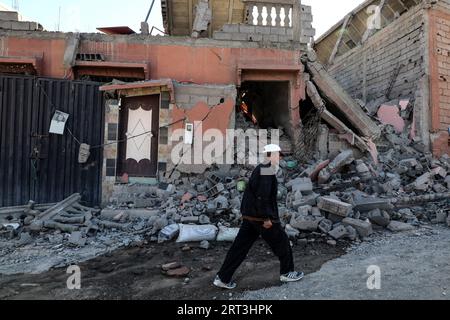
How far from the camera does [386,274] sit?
12.7 feet

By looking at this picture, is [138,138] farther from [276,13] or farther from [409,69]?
[409,69]

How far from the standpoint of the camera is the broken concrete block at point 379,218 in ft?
19.5

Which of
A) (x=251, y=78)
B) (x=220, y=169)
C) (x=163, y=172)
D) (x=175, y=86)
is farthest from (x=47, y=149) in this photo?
(x=251, y=78)

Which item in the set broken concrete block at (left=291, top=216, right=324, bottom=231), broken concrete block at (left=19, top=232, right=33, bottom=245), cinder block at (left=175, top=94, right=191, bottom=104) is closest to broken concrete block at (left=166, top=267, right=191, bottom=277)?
broken concrete block at (left=291, top=216, right=324, bottom=231)

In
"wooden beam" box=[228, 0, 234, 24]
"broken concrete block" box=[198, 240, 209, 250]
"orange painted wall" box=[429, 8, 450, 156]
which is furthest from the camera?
"wooden beam" box=[228, 0, 234, 24]

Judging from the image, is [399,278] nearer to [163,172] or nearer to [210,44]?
[163,172]

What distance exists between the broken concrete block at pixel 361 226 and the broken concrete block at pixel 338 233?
0.23m

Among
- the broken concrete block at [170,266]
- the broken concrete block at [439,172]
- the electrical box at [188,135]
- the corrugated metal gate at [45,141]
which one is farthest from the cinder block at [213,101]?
the broken concrete block at [439,172]

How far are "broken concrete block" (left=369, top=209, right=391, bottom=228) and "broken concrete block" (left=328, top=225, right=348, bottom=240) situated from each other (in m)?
0.90

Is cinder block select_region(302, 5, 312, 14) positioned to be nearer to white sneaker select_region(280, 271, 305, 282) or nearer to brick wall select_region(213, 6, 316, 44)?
brick wall select_region(213, 6, 316, 44)

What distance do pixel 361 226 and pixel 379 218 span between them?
67 cm

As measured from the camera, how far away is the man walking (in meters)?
3.48

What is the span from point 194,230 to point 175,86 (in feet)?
12.5

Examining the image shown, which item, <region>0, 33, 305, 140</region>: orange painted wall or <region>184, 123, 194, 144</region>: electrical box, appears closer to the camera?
<region>184, 123, 194, 144</region>: electrical box
